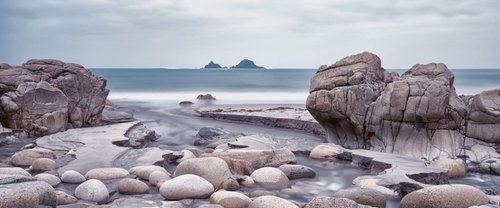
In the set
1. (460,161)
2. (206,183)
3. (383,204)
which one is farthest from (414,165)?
(206,183)

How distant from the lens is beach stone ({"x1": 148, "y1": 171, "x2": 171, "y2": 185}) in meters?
7.72

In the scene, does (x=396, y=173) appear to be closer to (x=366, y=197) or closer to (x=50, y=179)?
(x=366, y=197)

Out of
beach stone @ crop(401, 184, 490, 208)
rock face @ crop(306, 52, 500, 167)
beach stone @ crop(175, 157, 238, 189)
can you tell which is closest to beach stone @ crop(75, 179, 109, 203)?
beach stone @ crop(175, 157, 238, 189)

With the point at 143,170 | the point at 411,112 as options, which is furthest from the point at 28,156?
the point at 411,112

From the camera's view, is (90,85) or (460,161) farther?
(90,85)

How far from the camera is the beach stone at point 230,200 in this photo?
638 centimetres

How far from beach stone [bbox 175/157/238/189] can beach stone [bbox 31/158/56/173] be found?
2.37 metres

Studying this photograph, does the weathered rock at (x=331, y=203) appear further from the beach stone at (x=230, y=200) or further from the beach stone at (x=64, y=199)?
the beach stone at (x=64, y=199)

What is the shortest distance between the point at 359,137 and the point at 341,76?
5.24ft

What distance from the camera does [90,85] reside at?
1627cm

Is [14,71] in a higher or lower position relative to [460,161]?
higher

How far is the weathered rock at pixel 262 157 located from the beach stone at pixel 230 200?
2771mm

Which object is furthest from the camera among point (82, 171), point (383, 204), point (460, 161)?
point (460, 161)

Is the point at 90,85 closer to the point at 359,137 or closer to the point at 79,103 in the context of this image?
the point at 79,103
